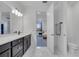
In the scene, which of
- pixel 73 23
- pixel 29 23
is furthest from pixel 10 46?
pixel 29 23

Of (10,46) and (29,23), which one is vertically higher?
(29,23)

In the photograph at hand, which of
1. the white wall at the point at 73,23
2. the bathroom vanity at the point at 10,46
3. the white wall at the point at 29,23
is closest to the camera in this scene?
the bathroom vanity at the point at 10,46

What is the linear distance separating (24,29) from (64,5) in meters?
2.76

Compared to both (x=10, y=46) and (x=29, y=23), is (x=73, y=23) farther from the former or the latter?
(x=10, y=46)

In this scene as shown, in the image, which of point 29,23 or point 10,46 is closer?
point 10,46

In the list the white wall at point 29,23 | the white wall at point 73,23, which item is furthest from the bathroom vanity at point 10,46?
the white wall at point 29,23

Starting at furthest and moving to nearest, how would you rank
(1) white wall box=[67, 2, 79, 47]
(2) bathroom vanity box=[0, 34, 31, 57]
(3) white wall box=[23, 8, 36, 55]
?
1. (3) white wall box=[23, 8, 36, 55]
2. (1) white wall box=[67, 2, 79, 47]
3. (2) bathroom vanity box=[0, 34, 31, 57]

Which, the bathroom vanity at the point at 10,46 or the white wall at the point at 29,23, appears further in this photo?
the white wall at the point at 29,23

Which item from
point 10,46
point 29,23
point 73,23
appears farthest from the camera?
point 29,23

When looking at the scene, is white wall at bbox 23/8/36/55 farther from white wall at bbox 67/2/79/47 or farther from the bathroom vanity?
the bathroom vanity

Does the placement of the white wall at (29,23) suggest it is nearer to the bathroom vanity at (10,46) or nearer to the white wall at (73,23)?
the white wall at (73,23)

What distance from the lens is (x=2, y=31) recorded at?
10.7 ft

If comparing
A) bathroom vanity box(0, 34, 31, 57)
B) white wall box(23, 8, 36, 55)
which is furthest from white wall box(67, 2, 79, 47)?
bathroom vanity box(0, 34, 31, 57)

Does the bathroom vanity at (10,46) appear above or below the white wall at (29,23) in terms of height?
below
